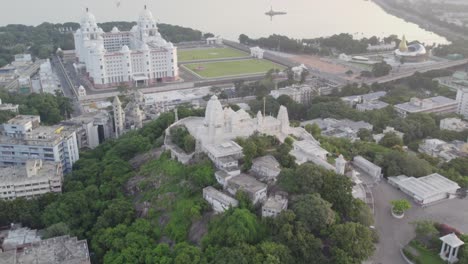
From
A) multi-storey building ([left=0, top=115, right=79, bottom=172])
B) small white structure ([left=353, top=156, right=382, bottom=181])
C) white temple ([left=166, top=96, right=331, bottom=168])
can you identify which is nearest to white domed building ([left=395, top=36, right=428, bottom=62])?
small white structure ([left=353, top=156, right=382, bottom=181])

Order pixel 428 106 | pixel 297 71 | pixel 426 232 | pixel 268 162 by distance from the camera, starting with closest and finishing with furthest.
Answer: pixel 426 232
pixel 268 162
pixel 428 106
pixel 297 71

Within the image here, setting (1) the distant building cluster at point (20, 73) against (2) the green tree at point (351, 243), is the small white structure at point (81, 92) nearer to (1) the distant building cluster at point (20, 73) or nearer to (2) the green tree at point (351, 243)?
(1) the distant building cluster at point (20, 73)

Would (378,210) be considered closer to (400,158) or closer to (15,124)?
(400,158)

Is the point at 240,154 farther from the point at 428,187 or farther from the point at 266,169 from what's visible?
the point at 428,187

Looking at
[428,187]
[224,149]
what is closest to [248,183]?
[224,149]

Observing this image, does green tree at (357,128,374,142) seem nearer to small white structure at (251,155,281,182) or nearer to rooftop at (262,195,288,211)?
small white structure at (251,155,281,182)

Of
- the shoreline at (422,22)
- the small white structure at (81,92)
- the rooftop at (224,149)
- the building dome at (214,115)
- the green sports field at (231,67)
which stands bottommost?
the small white structure at (81,92)

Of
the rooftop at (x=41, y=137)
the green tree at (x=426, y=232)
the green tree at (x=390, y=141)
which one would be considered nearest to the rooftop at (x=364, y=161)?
the green tree at (x=390, y=141)
